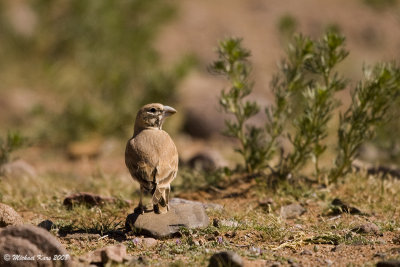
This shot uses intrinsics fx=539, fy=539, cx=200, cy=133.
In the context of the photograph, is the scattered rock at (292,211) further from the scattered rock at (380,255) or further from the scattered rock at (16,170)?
the scattered rock at (16,170)

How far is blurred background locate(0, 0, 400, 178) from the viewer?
967cm

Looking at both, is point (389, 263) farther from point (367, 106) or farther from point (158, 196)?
point (367, 106)

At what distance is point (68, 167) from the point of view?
29.4ft

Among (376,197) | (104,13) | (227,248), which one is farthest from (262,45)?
(227,248)

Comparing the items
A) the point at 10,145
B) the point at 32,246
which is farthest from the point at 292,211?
the point at 10,145

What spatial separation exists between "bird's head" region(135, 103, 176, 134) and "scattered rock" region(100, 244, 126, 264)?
5.54 feet

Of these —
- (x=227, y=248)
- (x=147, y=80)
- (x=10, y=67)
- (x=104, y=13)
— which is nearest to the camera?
(x=227, y=248)

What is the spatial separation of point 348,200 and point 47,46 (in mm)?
9701

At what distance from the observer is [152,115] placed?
552 centimetres

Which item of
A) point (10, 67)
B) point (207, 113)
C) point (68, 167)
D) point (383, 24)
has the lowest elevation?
point (68, 167)

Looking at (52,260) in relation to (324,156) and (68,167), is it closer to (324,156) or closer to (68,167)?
(68,167)

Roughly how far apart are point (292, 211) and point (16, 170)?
3.79 m

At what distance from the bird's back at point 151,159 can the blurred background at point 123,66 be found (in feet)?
7.12

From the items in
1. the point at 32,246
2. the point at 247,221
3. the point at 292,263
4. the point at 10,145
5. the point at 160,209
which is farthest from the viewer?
the point at 10,145
